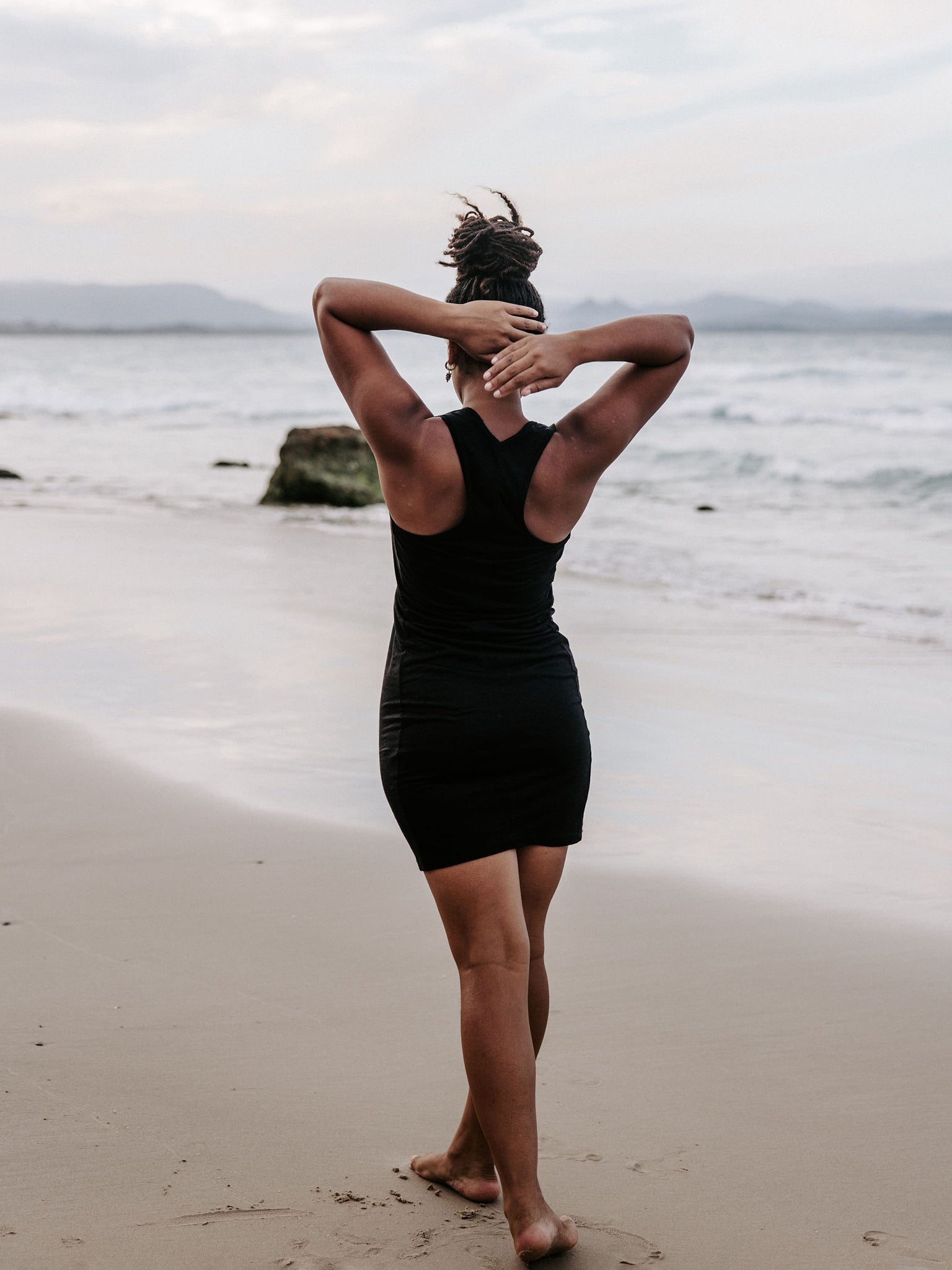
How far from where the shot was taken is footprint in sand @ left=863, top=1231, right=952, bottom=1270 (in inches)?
101

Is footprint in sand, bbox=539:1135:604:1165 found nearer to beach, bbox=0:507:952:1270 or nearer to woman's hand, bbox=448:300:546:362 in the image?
beach, bbox=0:507:952:1270

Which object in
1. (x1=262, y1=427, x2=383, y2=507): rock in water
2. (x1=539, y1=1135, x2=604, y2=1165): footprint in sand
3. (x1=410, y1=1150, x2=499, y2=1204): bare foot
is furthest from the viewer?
(x1=262, y1=427, x2=383, y2=507): rock in water

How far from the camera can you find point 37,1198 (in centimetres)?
268

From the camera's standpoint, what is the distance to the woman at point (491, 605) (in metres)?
2.42

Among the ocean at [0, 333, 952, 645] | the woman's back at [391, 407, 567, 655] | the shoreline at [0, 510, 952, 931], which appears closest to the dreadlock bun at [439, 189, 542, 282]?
the woman's back at [391, 407, 567, 655]

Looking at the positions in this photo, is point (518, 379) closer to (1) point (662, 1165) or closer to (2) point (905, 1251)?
(1) point (662, 1165)

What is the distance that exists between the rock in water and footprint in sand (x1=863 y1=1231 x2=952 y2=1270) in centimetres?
1418

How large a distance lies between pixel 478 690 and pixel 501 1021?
68 cm

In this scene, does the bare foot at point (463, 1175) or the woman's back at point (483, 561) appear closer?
the woman's back at point (483, 561)

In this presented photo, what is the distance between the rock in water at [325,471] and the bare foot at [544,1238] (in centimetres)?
1416

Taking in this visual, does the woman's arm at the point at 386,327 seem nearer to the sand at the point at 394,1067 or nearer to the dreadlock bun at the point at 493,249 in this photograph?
the dreadlock bun at the point at 493,249

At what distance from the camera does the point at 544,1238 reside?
98.4 inches

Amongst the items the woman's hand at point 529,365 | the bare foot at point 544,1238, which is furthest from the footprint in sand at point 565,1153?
the woman's hand at point 529,365

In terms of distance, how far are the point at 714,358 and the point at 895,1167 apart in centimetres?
6200
